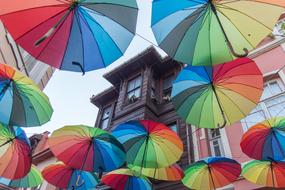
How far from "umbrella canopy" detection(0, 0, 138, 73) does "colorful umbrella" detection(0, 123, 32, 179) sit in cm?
340

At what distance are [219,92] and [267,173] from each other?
255 centimetres

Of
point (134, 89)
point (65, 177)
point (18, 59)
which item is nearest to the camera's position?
point (65, 177)

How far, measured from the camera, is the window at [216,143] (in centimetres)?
809

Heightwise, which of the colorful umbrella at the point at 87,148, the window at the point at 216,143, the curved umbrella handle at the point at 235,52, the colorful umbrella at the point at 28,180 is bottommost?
the colorful umbrella at the point at 28,180

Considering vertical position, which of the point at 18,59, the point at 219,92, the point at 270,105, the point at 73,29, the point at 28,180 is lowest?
the point at 28,180

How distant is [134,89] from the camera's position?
13.1 metres

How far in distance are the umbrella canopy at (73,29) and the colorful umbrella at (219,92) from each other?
177cm

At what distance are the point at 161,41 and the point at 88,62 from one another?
49.6 inches

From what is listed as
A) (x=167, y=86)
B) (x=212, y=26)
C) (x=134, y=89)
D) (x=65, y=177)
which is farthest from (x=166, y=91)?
(x=212, y=26)

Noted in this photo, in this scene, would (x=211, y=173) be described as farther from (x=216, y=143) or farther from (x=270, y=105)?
(x=270, y=105)

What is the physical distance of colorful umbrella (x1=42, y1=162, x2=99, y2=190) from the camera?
6.93 metres

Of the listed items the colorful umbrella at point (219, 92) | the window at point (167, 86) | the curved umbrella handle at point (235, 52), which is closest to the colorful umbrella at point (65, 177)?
the colorful umbrella at point (219, 92)

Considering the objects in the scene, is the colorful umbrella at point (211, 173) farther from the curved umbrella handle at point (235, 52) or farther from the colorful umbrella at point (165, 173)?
the curved umbrella handle at point (235, 52)

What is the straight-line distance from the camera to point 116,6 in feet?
11.1
